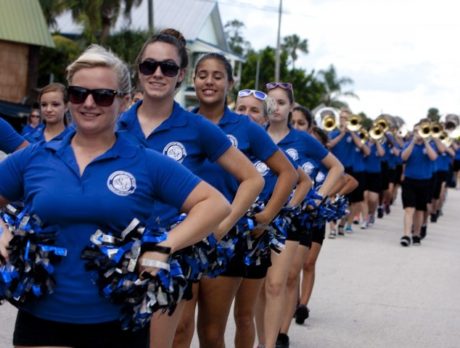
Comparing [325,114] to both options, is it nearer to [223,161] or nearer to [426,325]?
[426,325]

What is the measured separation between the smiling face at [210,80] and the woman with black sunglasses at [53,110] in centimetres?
226

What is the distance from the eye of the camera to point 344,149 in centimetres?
1967

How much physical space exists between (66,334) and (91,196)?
0.51 m

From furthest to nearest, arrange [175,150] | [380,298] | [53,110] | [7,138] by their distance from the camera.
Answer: [380,298], [53,110], [7,138], [175,150]

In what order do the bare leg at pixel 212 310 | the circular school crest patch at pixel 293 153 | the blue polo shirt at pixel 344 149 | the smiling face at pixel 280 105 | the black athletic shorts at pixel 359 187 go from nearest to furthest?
the bare leg at pixel 212 310 < the smiling face at pixel 280 105 < the circular school crest patch at pixel 293 153 < the blue polo shirt at pixel 344 149 < the black athletic shorts at pixel 359 187

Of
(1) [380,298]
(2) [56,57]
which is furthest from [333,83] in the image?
(1) [380,298]

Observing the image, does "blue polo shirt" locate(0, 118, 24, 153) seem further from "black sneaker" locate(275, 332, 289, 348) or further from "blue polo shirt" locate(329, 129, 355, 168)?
"blue polo shirt" locate(329, 129, 355, 168)

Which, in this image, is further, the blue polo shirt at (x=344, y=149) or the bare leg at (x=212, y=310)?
the blue polo shirt at (x=344, y=149)

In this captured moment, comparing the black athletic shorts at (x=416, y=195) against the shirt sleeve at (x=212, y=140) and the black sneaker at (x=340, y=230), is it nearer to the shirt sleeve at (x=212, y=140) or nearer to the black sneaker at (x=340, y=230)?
the black sneaker at (x=340, y=230)

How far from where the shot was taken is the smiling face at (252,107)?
7176 mm

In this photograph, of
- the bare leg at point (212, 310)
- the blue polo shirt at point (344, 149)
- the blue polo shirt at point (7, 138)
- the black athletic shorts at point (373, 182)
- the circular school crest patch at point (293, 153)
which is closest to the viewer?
the bare leg at point (212, 310)

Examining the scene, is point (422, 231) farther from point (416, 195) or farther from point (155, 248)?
point (155, 248)

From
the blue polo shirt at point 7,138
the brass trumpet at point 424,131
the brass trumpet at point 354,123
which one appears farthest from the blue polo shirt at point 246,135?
the brass trumpet at point 354,123

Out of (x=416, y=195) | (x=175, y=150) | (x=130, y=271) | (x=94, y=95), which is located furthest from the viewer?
(x=416, y=195)
